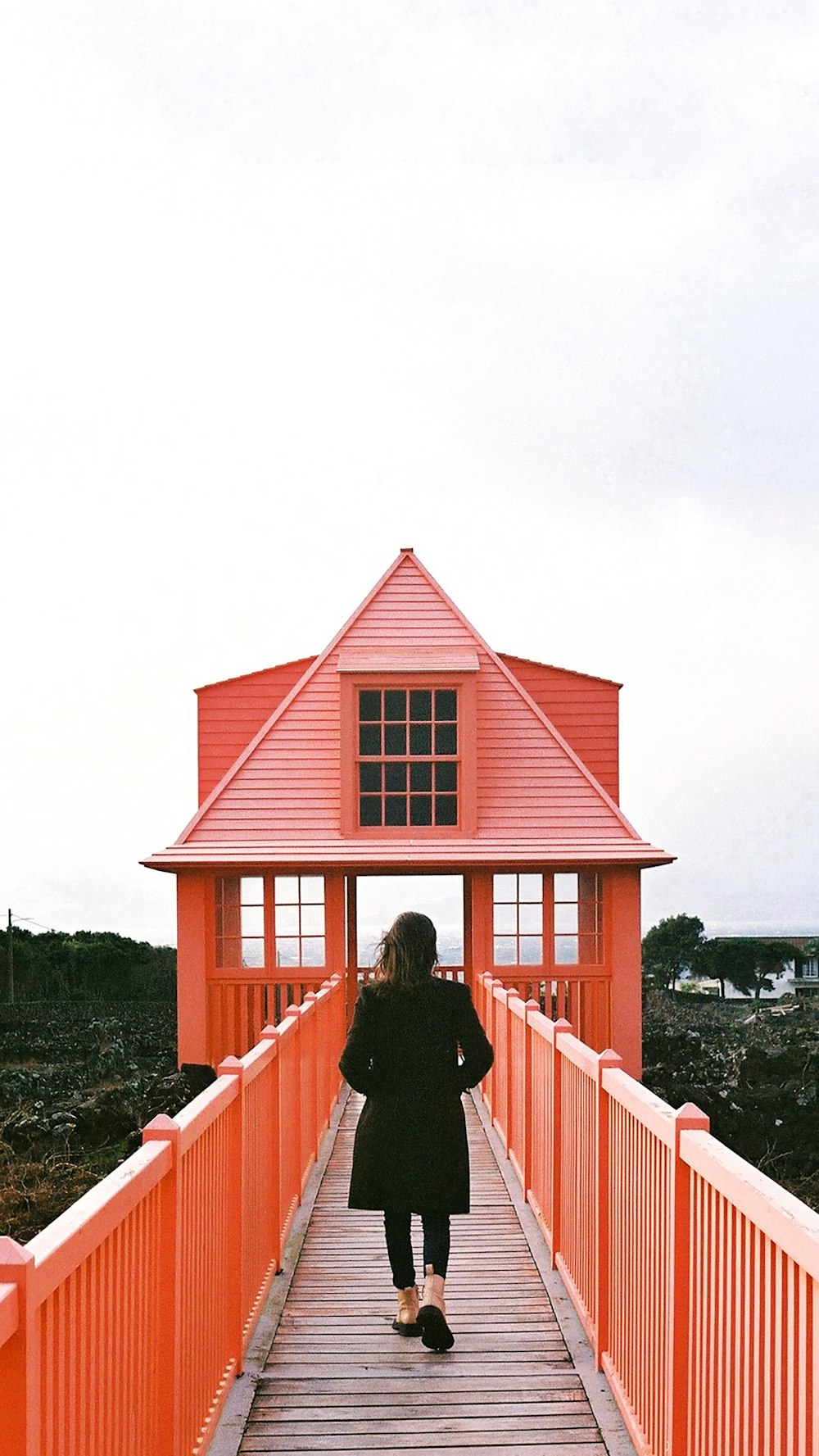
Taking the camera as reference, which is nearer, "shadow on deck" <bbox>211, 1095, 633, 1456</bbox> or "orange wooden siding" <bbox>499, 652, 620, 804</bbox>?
"shadow on deck" <bbox>211, 1095, 633, 1456</bbox>

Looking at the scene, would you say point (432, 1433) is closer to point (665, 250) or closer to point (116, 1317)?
point (116, 1317)

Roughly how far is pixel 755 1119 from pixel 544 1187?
11.7 metres

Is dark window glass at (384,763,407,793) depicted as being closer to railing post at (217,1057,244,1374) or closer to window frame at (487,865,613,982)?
window frame at (487,865,613,982)

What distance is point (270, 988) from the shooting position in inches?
691

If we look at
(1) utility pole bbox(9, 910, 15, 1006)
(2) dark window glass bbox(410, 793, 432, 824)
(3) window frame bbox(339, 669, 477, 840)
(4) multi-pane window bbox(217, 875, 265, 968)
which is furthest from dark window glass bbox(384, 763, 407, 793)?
(1) utility pole bbox(9, 910, 15, 1006)

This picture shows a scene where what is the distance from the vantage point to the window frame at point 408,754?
58.5 feet

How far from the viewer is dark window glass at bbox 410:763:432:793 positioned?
18.1 meters

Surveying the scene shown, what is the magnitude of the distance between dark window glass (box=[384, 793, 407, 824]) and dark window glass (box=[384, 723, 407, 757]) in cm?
58

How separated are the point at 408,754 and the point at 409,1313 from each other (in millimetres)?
11927

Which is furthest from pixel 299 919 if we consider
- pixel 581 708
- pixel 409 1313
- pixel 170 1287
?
pixel 170 1287

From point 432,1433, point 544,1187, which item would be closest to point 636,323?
point 544,1187

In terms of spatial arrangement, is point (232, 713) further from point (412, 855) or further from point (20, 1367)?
point (20, 1367)

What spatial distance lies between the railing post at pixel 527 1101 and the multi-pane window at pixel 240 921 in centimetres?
899

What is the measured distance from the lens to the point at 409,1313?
6395mm
